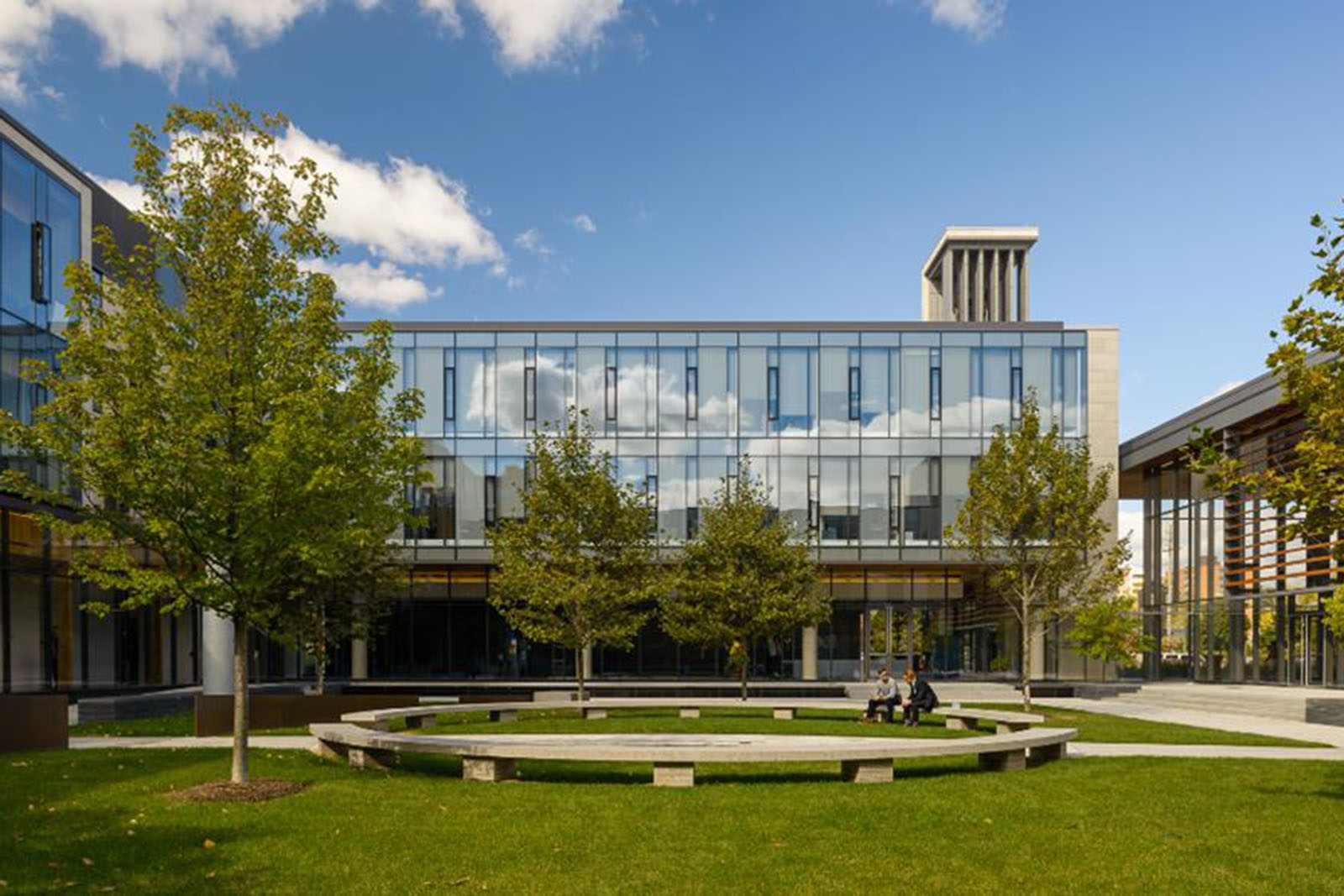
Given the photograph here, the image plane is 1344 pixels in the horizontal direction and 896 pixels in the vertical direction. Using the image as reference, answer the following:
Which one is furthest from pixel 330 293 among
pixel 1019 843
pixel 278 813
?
pixel 1019 843

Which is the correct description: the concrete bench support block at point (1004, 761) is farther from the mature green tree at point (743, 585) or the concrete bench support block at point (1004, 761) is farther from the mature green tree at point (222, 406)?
the mature green tree at point (743, 585)

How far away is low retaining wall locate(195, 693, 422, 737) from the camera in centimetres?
2069

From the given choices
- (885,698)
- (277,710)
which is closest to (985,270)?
(885,698)

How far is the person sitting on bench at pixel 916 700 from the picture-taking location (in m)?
23.8

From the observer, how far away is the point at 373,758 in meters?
15.5

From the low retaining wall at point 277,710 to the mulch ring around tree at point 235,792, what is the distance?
24.9 ft

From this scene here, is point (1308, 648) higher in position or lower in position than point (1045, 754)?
lower

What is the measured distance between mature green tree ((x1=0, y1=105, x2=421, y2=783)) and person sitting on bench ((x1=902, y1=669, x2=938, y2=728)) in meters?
13.4

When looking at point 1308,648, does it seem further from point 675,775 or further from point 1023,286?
point 1023,286

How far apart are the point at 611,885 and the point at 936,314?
404 ft

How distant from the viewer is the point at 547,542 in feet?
99.1

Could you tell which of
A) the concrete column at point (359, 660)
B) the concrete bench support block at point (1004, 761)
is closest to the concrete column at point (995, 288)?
the concrete column at point (359, 660)

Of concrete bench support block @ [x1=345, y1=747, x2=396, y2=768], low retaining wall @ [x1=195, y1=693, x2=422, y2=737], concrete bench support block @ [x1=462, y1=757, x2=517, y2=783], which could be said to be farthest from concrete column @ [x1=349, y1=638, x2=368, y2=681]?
concrete bench support block @ [x1=462, y1=757, x2=517, y2=783]

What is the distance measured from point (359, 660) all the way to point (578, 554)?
19.7 metres
